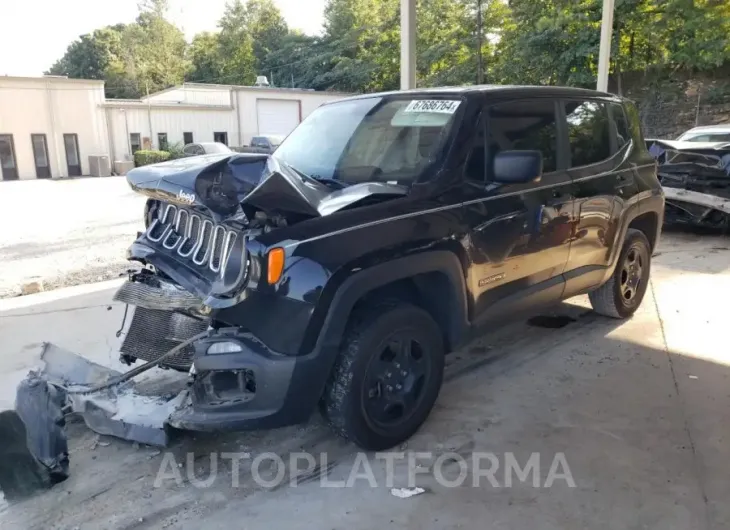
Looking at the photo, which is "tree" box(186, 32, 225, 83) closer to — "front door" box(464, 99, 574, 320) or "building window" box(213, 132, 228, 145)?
"building window" box(213, 132, 228, 145)

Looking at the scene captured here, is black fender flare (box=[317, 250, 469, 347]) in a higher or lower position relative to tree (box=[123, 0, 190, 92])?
lower

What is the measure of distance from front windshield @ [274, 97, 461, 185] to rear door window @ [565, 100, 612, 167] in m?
1.22

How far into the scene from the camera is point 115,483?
3.28m

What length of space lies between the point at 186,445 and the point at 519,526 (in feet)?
6.33

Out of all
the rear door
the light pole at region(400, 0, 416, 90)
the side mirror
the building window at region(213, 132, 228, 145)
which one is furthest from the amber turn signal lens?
the building window at region(213, 132, 228, 145)

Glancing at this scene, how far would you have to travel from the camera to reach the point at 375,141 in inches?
160

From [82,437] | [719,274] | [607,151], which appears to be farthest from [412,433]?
[719,274]

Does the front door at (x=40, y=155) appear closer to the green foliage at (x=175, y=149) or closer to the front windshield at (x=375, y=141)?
the green foliage at (x=175, y=149)

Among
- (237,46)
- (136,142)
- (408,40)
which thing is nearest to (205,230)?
(408,40)

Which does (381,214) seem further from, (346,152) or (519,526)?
(519,526)

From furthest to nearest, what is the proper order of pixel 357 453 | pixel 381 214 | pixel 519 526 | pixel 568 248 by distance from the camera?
pixel 568 248
pixel 357 453
pixel 381 214
pixel 519 526

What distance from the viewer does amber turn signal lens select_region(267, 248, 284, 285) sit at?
9.50 ft

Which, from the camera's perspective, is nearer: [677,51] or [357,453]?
[357,453]

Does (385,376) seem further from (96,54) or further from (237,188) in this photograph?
(96,54)
